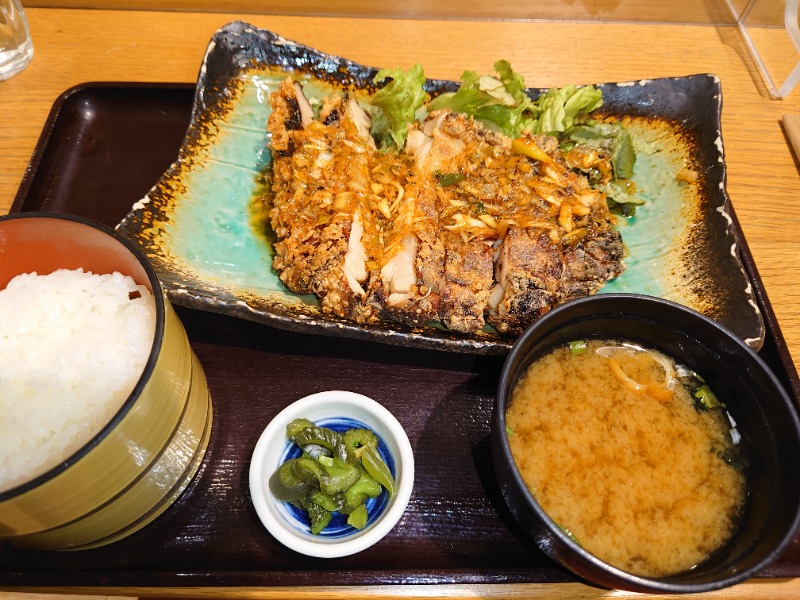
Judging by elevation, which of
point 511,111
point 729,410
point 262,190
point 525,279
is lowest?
point 729,410

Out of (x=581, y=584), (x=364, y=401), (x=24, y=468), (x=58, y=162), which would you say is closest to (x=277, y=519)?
(x=364, y=401)

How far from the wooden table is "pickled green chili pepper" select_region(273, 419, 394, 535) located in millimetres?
2300

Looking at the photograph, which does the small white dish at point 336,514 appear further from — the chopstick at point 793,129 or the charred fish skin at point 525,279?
the chopstick at point 793,129

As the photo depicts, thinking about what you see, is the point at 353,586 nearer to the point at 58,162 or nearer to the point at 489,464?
the point at 489,464

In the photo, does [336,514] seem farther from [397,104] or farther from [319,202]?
[397,104]

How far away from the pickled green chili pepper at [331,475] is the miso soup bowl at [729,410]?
1.46ft

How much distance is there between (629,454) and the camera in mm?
1831

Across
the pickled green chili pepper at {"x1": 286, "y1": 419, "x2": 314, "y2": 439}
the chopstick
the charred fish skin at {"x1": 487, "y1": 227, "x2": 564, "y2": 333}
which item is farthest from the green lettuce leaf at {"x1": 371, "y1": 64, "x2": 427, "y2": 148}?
the chopstick

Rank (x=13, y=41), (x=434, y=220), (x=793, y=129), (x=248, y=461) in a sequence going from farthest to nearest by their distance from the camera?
(x=13, y=41) → (x=793, y=129) → (x=434, y=220) → (x=248, y=461)

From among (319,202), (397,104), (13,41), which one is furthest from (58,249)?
(13,41)

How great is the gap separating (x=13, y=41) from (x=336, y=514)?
362cm

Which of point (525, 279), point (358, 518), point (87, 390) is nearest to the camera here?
point (87, 390)

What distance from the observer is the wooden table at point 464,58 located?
3.17 metres

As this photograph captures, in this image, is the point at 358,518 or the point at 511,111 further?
the point at 511,111
